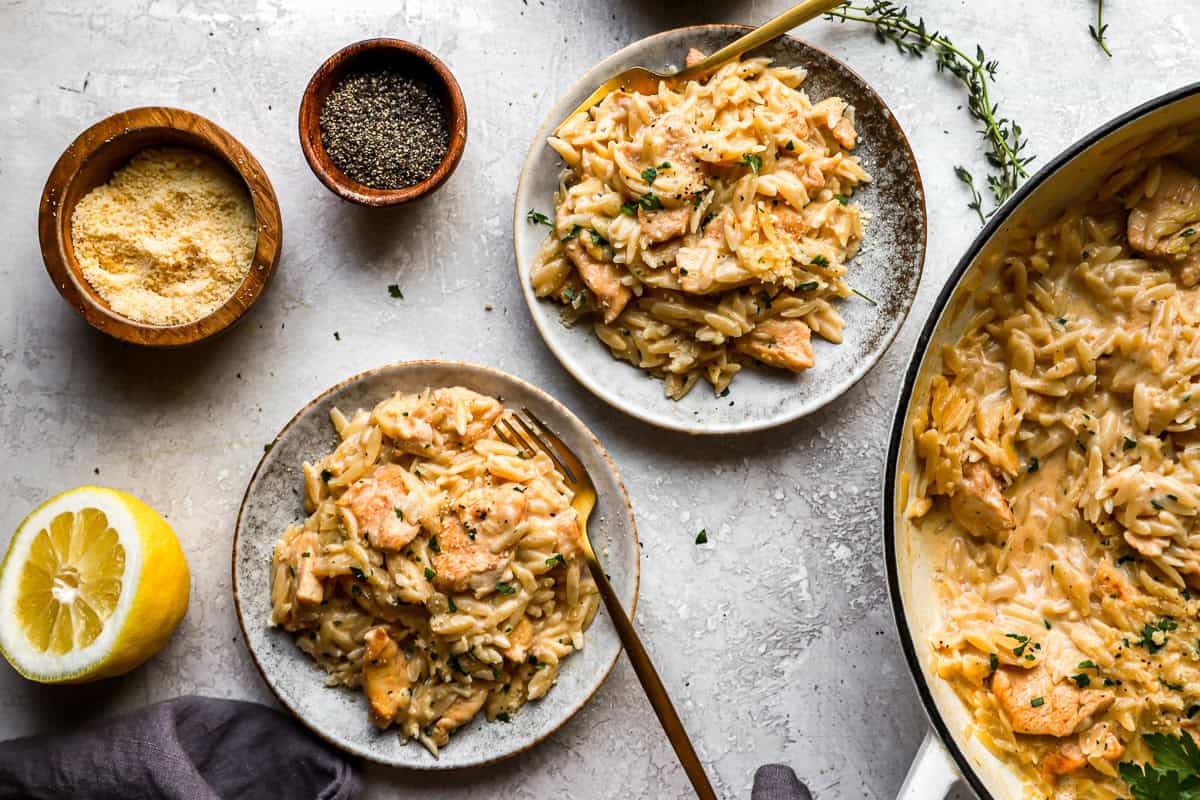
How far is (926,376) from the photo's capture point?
86.5 inches

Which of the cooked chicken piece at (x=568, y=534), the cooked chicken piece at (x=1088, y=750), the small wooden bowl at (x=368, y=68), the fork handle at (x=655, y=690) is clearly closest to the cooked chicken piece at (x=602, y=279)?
the small wooden bowl at (x=368, y=68)

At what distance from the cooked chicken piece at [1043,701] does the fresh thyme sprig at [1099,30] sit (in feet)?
5.72

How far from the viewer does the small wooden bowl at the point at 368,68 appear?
99.4 inches

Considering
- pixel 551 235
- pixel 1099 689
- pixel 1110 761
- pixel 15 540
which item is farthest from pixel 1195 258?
pixel 15 540

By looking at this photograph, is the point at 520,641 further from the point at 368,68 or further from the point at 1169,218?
the point at 1169,218

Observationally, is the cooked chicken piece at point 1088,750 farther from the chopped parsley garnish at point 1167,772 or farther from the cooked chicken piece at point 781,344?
the cooked chicken piece at point 781,344

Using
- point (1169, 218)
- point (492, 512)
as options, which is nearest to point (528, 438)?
point (492, 512)

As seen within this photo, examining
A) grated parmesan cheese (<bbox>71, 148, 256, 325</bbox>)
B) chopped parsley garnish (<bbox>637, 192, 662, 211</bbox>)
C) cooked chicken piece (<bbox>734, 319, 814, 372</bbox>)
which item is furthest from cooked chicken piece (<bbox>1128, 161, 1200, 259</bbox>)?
grated parmesan cheese (<bbox>71, 148, 256, 325</bbox>)

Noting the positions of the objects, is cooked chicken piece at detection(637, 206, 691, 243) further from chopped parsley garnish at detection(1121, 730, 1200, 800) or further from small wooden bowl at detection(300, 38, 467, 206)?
chopped parsley garnish at detection(1121, 730, 1200, 800)

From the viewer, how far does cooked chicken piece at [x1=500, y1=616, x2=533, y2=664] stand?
244 centimetres

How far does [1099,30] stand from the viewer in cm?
275

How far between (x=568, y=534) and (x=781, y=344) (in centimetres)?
75

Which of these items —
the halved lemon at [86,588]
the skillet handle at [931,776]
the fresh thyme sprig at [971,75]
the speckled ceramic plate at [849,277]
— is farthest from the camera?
the fresh thyme sprig at [971,75]

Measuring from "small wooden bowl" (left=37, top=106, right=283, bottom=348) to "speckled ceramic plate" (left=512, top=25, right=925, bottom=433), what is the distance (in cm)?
66
